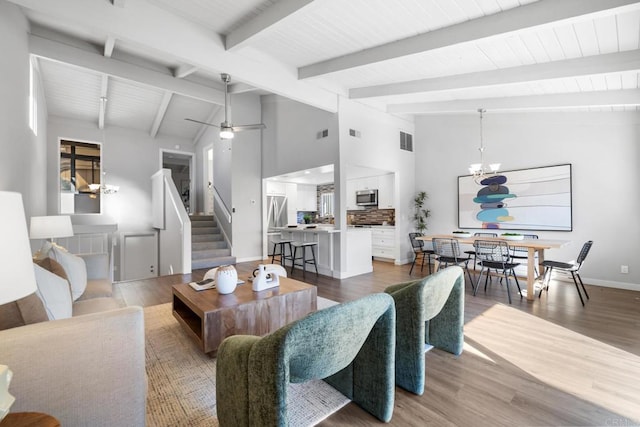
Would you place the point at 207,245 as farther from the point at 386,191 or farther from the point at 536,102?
the point at 536,102

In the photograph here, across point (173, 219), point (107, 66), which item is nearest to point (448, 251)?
point (173, 219)

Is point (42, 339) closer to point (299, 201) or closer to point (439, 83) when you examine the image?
point (439, 83)

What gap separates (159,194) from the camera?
7.29 metres

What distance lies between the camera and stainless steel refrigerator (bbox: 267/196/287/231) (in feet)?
27.6

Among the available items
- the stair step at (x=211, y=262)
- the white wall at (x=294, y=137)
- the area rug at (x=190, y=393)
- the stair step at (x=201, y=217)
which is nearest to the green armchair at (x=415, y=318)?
the area rug at (x=190, y=393)

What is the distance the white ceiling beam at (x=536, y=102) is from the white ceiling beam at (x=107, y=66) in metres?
4.58

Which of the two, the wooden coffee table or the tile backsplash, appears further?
the tile backsplash

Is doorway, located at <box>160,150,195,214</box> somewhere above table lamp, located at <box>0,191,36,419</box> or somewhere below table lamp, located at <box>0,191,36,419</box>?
above

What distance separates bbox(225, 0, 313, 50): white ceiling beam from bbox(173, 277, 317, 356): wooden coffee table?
277 centimetres

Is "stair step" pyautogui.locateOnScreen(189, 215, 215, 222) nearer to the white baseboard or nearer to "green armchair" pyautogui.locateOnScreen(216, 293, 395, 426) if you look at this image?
"green armchair" pyautogui.locateOnScreen(216, 293, 395, 426)

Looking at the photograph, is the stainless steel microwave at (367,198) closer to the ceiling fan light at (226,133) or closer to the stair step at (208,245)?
the stair step at (208,245)

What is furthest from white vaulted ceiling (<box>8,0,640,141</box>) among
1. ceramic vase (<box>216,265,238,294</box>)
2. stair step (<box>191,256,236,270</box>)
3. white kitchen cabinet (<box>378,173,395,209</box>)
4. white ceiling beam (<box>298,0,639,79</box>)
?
stair step (<box>191,256,236,270</box>)

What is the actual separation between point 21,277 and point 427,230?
704 cm

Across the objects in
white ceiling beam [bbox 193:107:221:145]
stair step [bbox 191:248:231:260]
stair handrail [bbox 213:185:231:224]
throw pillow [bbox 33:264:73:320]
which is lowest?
stair step [bbox 191:248:231:260]
